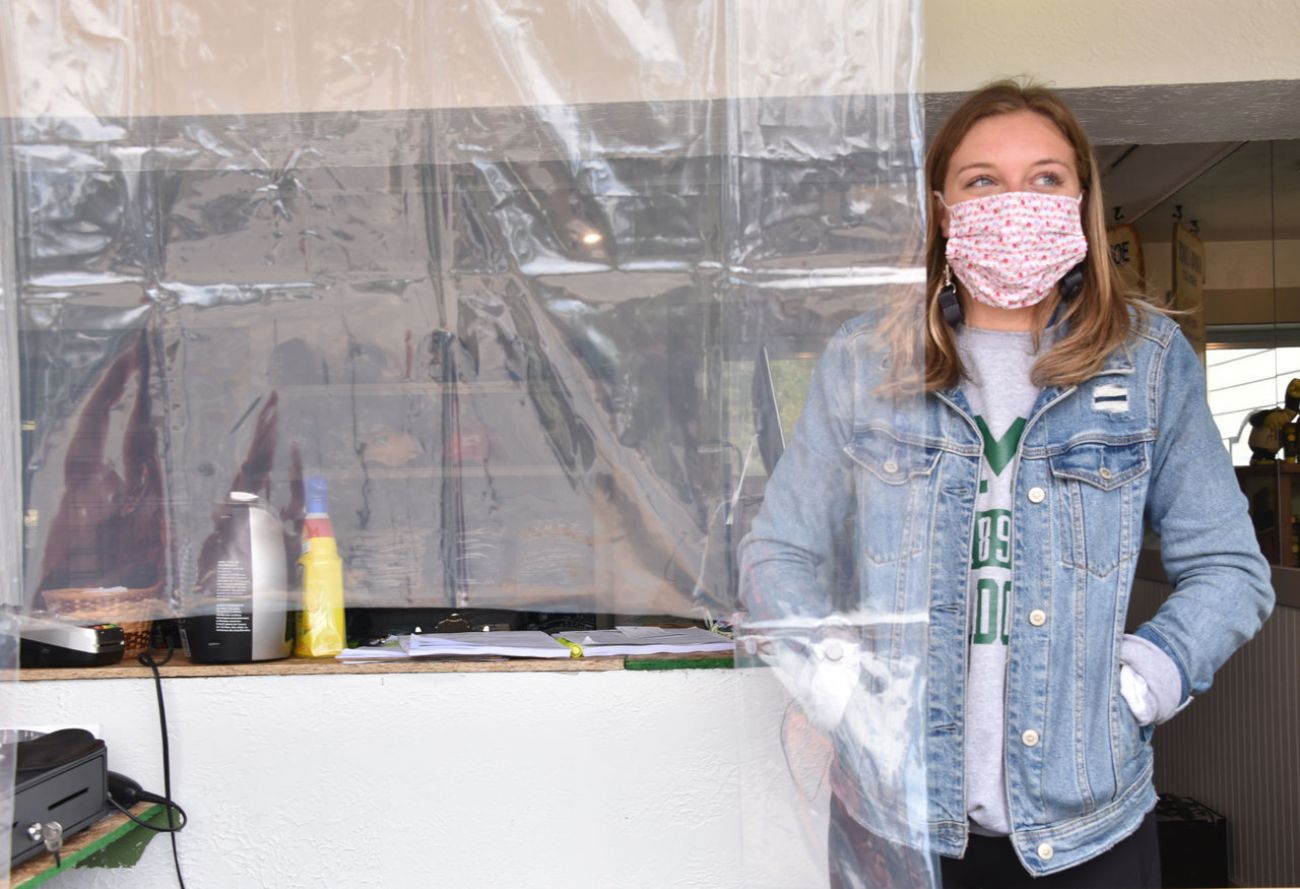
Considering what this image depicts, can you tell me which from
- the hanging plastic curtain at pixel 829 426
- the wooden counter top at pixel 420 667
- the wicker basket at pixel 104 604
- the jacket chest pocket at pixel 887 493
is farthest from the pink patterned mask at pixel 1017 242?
the wicker basket at pixel 104 604

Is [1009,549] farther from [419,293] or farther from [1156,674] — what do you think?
[419,293]

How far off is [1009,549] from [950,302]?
0.30 metres

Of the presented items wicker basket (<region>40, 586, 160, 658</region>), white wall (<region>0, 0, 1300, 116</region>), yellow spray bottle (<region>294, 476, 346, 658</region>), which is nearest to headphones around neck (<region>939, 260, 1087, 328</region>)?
white wall (<region>0, 0, 1300, 116</region>)

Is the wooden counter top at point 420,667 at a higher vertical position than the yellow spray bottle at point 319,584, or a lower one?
lower

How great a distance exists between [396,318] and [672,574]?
480mm

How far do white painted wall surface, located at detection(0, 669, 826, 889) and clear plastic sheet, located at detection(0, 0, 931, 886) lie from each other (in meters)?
0.34

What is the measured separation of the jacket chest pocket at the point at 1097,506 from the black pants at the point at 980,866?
315mm

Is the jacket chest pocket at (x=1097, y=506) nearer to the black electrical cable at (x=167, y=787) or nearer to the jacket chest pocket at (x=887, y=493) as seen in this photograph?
the jacket chest pocket at (x=887, y=493)

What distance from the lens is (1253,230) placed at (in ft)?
20.4

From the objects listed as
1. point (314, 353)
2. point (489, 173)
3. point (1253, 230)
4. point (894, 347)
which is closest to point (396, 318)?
point (314, 353)

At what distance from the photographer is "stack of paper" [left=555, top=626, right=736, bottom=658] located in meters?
1.73

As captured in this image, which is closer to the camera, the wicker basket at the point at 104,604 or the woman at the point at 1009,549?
the woman at the point at 1009,549

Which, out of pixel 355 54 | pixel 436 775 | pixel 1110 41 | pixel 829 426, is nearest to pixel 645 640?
pixel 436 775

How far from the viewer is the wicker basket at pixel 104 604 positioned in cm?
137
